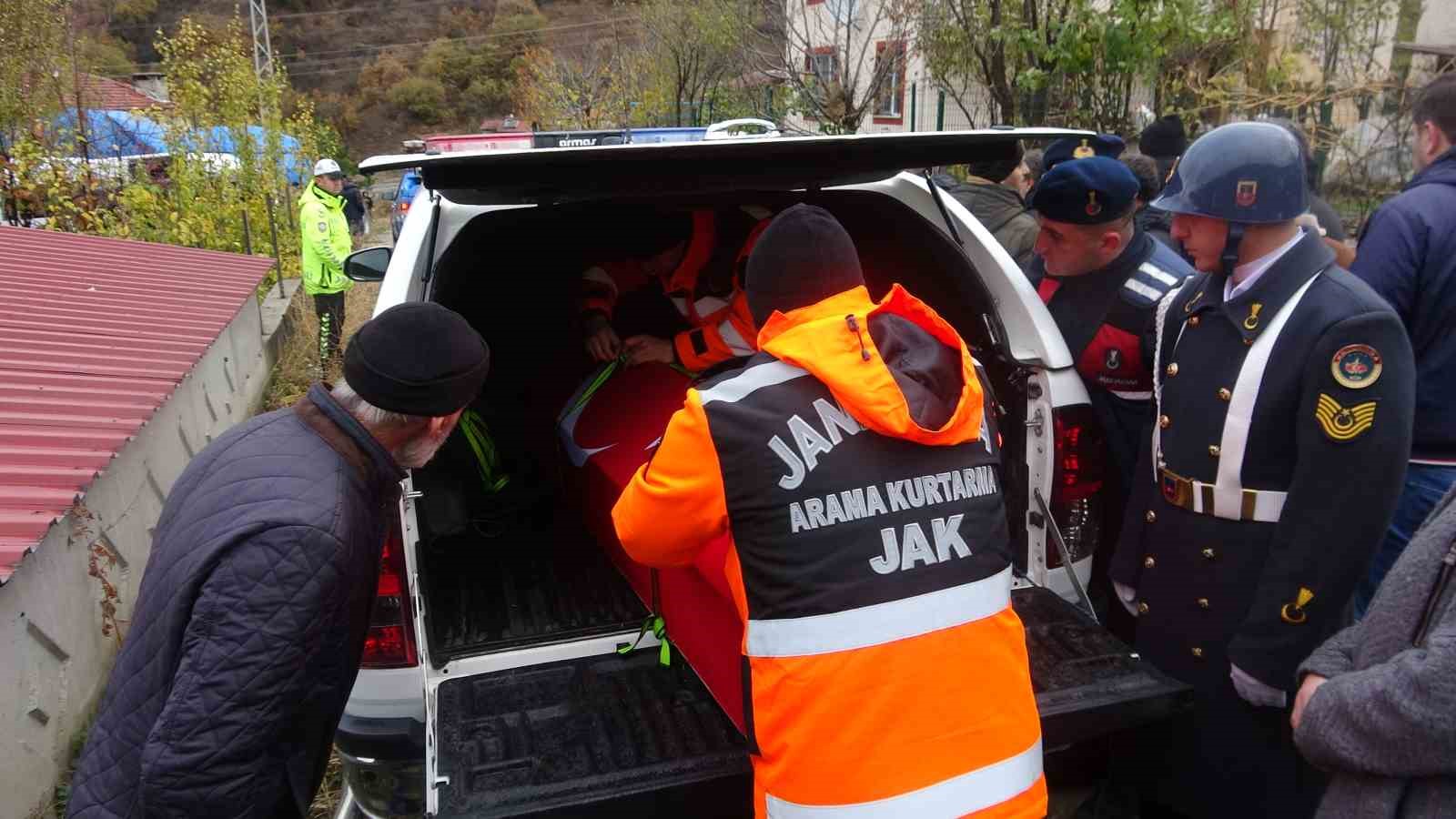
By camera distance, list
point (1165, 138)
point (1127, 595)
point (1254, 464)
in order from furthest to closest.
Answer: point (1165, 138) < point (1127, 595) < point (1254, 464)

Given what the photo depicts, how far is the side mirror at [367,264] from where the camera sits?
396cm

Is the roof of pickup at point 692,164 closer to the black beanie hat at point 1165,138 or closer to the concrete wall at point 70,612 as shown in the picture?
the concrete wall at point 70,612

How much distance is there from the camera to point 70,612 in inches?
150

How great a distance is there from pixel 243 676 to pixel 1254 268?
7.68 feet

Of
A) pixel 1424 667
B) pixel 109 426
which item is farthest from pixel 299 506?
pixel 109 426

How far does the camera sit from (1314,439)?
216 cm

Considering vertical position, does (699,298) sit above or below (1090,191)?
below

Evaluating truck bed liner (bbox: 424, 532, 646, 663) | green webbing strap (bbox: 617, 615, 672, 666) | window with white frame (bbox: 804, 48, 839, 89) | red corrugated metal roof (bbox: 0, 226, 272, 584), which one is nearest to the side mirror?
truck bed liner (bbox: 424, 532, 646, 663)

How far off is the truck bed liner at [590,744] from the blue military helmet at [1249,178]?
1.69 metres

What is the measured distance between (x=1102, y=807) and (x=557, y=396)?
2.63 meters

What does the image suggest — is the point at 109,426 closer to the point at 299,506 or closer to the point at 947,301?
the point at 299,506

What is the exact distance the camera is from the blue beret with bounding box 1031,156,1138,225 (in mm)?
3045

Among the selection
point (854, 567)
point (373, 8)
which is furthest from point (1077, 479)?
point (373, 8)

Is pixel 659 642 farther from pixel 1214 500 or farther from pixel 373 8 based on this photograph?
pixel 373 8
